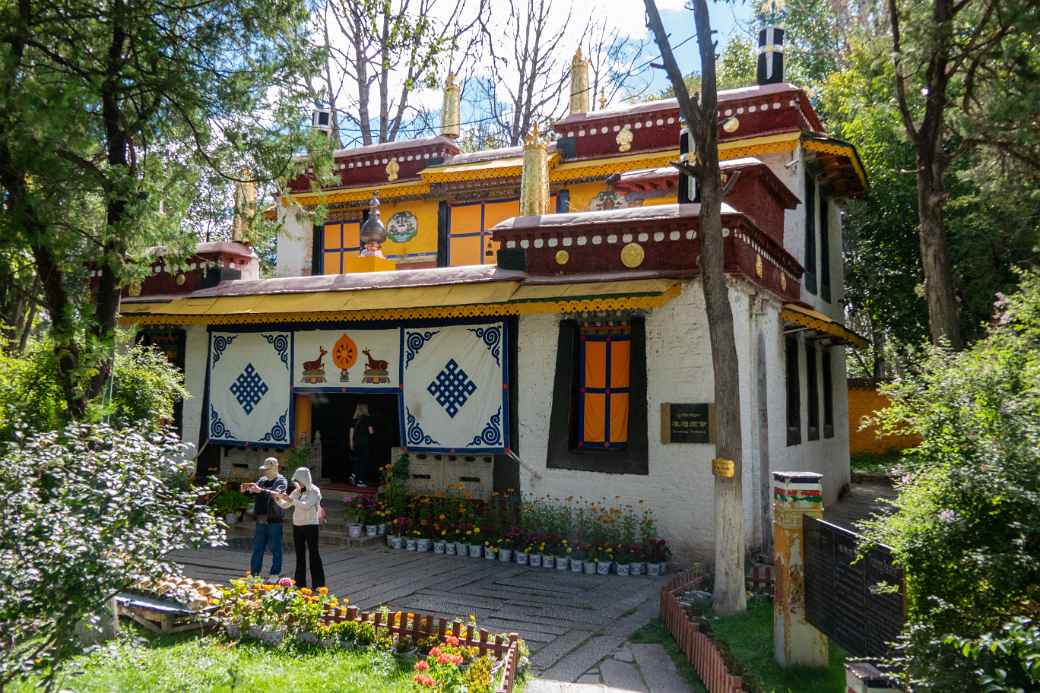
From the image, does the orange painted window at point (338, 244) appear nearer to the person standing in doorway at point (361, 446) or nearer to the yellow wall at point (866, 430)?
the person standing in doorway at point (361, 446)

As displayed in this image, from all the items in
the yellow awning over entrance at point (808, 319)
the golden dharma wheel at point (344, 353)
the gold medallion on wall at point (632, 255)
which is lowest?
the golden dharma wheel at point (344, 353)

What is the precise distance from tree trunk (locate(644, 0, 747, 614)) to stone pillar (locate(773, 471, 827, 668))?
1.24m

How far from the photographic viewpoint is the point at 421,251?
16.5 m

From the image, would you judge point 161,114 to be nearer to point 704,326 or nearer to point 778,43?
point 704,326

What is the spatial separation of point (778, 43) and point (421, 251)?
27.5 ft

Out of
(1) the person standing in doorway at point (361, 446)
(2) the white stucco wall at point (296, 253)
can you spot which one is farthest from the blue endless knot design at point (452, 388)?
(2) the white stucco wall at point (296, 253)

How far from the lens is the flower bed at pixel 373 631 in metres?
5.28

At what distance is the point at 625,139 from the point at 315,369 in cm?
748

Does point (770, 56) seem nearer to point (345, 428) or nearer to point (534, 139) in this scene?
point (534, 139)

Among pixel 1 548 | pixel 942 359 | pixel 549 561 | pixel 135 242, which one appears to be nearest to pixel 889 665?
pixel 942 359

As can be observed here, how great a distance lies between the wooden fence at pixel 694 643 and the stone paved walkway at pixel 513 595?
0.35 metres

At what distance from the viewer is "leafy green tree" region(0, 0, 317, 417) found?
6.66m

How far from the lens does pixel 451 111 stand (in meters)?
18.6

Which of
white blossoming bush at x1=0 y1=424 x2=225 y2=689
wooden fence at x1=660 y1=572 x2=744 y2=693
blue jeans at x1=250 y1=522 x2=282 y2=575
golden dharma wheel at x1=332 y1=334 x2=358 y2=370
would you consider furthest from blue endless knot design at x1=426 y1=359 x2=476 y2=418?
white blossoming bush at x1=0 y1=424 x2=225 y2=689
